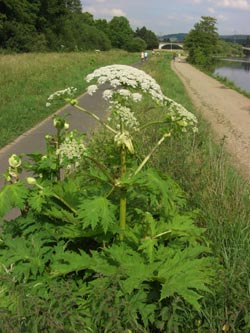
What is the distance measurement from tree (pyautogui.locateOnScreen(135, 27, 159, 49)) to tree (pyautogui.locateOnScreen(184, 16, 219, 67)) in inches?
2054

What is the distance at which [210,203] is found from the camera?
3920 mm

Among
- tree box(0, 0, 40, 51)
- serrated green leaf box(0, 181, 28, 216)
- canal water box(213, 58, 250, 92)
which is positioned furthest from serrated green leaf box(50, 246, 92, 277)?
tree box(0, 0, 40, 51)

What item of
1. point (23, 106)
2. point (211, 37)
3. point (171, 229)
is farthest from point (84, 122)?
point (211, 37)

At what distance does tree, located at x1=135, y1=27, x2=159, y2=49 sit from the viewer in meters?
152

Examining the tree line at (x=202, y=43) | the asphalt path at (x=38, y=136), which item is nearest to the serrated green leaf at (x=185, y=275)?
the asphalt path at (x=38, y=136)

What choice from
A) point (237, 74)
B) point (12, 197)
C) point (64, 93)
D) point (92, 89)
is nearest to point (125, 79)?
point (92, 89)

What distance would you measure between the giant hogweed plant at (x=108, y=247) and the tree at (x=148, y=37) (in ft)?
511

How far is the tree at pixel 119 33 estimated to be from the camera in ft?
400

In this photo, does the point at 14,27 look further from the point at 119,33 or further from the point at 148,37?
the point at 148,37

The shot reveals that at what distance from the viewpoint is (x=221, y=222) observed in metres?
3.65

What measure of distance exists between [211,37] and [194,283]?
10048 cm

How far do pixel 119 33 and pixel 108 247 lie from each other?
127 metres

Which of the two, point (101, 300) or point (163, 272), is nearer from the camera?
point (101, 300)

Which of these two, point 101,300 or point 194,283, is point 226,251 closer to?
point 194,283
